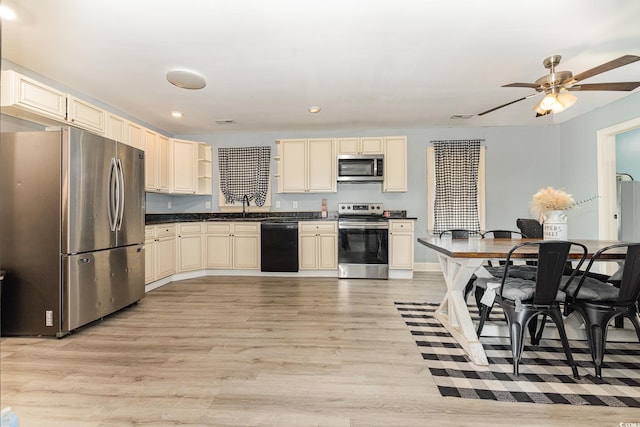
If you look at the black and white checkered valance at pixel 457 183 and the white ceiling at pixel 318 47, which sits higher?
the white ceiling at pixel 318 47

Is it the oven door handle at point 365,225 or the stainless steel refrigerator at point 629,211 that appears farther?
the oven door handle at point 365,225

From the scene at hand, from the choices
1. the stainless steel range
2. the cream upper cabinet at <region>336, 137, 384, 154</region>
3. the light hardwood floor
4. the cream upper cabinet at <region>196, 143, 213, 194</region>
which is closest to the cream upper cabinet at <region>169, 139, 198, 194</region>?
the cream upper cabinet at <region>196, 143, 213, 194</region>

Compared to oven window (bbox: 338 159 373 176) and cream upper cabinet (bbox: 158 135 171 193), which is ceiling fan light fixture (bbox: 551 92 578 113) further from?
cream upper cabinet (bbox: 158 135 171 193)

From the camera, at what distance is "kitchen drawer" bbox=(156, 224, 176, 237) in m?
4.05

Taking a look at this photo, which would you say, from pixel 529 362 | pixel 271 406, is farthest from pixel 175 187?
pixel 529 362

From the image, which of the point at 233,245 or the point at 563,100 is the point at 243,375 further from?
the point at 563,100

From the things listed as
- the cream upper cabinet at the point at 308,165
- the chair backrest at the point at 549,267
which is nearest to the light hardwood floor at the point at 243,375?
the chair backrest at the point at 549,267

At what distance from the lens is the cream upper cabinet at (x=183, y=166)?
4.64 metres

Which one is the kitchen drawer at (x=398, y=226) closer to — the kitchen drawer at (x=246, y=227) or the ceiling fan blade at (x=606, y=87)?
the kitchen drawer at (x=246, y=227)

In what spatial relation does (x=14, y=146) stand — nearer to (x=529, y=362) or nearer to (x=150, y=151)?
(x=150, y=151)

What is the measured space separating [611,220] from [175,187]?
5798mm

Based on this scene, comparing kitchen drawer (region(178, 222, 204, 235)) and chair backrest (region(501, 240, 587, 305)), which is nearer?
chair backrest (region(501, 240, 587, 305))

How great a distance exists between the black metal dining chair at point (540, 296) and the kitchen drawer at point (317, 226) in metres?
2.78

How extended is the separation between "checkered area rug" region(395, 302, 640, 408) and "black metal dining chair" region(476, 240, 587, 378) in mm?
104
